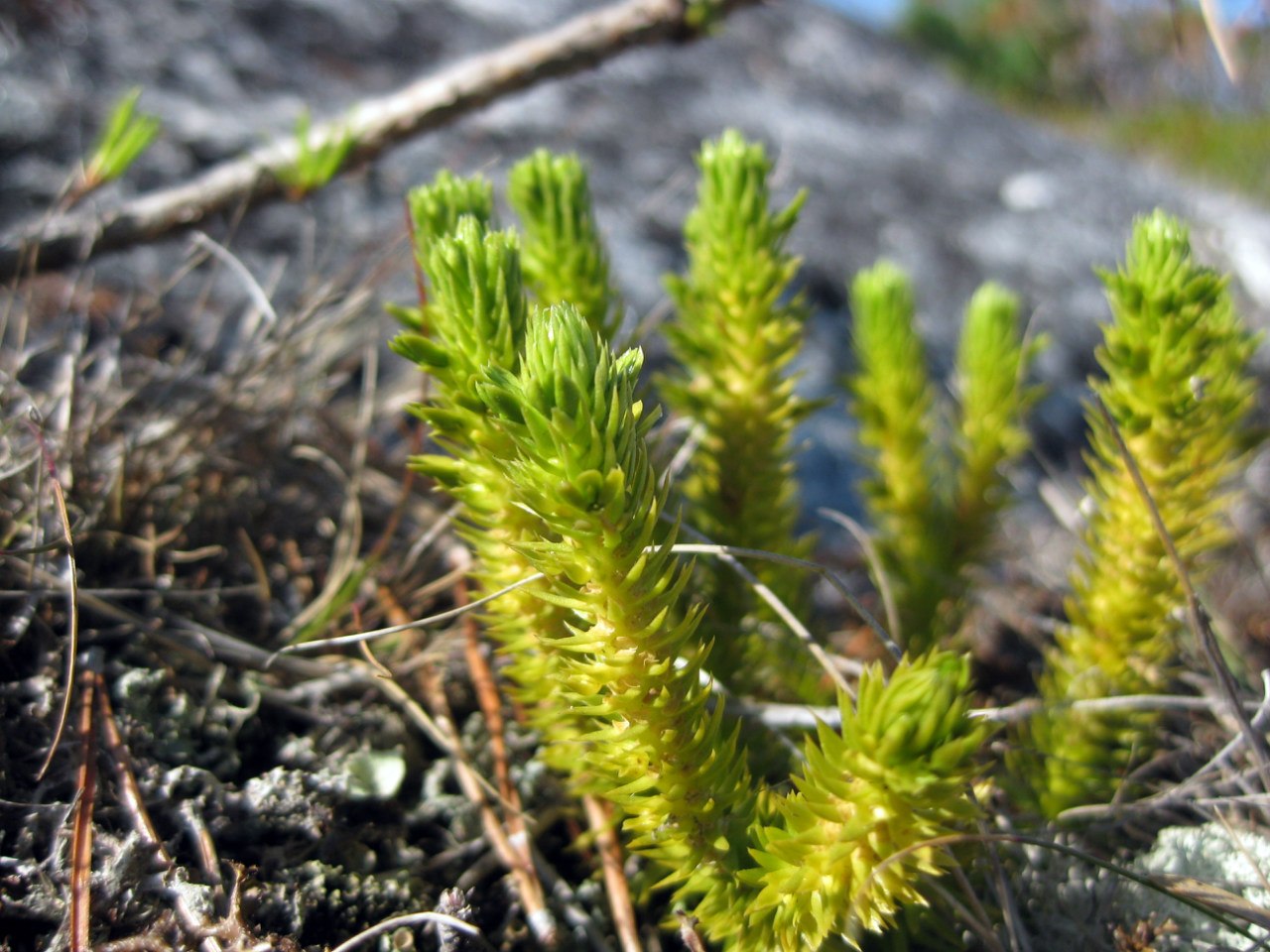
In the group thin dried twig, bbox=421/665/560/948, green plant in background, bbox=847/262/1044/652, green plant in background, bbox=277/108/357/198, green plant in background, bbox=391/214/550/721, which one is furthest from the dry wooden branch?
thin dried twig, bbox=421/665/560/948

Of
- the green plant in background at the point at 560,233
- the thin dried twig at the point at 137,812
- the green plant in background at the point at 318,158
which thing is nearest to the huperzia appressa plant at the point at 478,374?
the green plant in background at the point at 560,233

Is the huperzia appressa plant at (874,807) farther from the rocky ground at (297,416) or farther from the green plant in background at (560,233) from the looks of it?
the green plant in background at (560,233)

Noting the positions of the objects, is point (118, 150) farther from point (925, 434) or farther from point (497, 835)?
point (925, 434)

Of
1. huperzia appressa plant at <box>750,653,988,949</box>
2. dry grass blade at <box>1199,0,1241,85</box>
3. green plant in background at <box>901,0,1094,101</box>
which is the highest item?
green plant in background at <box>901,0,1094,101</box>

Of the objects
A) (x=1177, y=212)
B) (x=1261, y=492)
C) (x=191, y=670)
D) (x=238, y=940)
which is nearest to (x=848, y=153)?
(x=1177, y=212)

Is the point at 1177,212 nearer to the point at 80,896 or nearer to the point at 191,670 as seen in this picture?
the point at 191,670

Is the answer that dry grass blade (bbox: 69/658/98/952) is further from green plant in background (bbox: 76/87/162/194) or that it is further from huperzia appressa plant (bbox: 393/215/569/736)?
green plant in background (bbox: 76/87/162/194)
